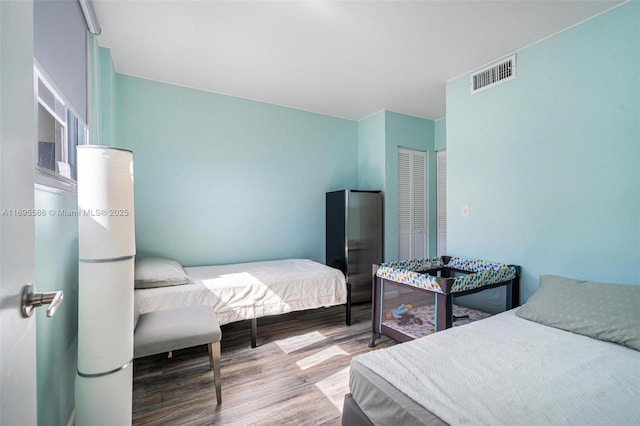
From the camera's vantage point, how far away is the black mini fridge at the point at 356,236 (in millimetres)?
3799

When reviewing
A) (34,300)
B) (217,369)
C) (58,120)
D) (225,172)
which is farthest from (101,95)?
(34,300)

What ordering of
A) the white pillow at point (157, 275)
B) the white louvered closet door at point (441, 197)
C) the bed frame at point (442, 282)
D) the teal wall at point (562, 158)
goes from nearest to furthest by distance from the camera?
the teal wall at point (562, 158)
the bed frame at point (442, 282)
the white pillow at point (157, 275)
the white louvered closet door at point (441, 197)

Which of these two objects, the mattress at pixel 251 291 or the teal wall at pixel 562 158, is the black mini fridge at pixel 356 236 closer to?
the mattress at pixel 251 291

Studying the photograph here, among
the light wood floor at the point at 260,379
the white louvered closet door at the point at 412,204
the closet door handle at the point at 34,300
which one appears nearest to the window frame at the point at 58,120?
the closet door handle at the point at 34,300

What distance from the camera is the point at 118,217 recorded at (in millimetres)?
1376

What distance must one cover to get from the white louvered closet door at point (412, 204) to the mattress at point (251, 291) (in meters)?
1.64

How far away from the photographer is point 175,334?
5.99 ft

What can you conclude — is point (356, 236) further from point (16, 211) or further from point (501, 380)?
point (16, 211)

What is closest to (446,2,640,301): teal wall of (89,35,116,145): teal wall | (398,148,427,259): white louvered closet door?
(398,148,427,259): white louvered closet door

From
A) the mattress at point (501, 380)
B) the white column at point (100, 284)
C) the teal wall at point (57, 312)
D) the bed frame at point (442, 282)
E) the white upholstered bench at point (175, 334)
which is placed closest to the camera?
the mattress at point (501, 380)

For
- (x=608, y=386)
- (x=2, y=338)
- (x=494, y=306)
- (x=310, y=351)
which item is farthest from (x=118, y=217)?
(x=494, y=306)

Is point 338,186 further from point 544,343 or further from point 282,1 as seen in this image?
point 544,343

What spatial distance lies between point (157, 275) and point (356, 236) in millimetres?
2339

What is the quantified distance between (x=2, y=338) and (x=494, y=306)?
10.2 ft
